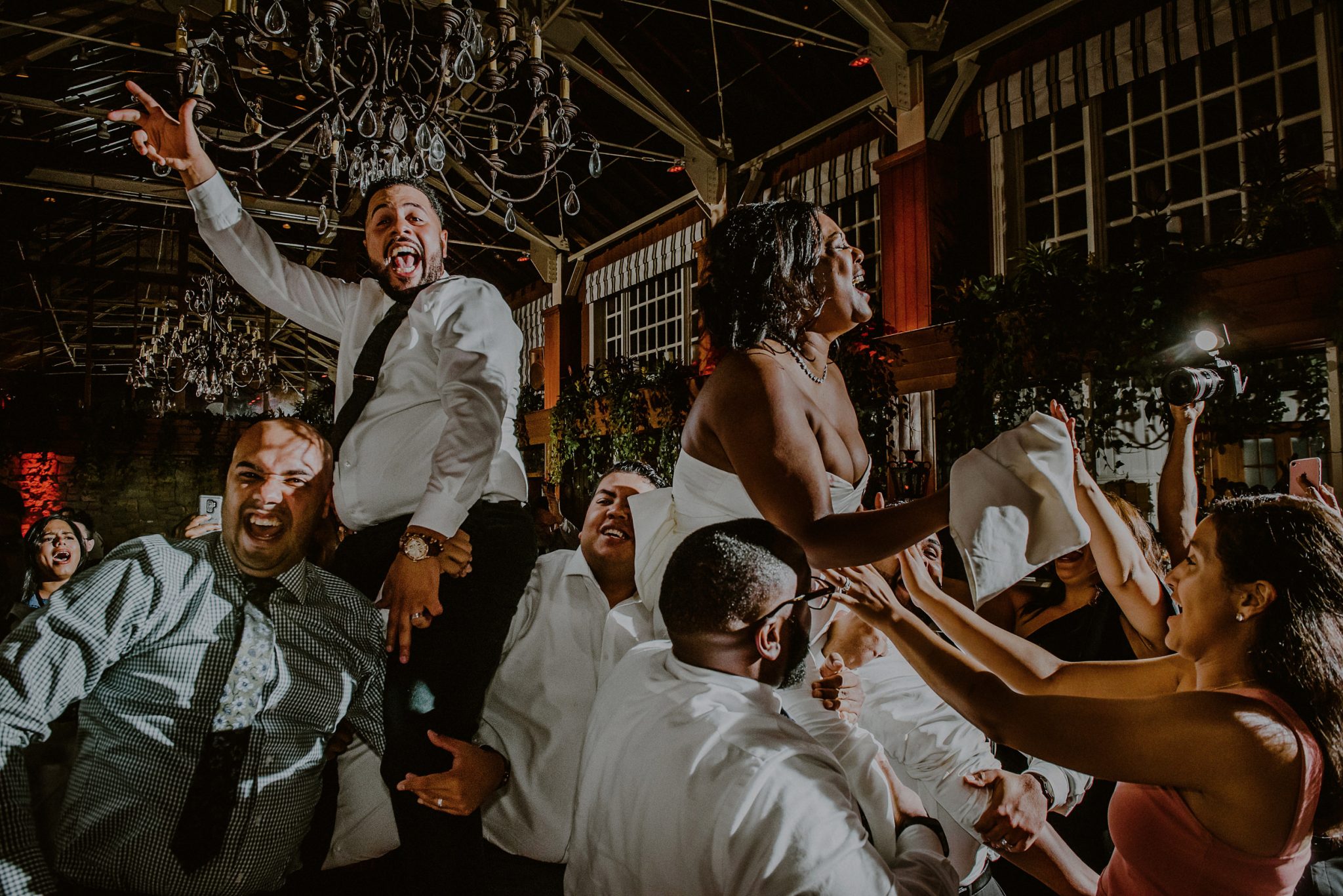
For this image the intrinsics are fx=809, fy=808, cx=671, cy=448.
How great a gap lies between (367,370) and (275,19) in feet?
7.10

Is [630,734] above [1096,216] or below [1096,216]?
below

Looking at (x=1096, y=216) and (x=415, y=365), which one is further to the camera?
(x=1096, y=216)

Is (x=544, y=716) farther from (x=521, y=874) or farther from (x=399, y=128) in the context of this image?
(x=399, y=128)

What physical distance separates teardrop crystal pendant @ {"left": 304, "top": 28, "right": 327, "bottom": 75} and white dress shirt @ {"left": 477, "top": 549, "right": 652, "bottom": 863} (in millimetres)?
2481

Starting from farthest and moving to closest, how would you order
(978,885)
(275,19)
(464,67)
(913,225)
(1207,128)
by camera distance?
(913,225)
(1207,128)
(464,67)
(275,19)
(978,885)

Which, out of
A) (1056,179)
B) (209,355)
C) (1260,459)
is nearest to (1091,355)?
(1056,179)

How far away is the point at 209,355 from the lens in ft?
29.3

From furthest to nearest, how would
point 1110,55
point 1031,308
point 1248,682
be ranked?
point 1110,55 < point 1031,308 < point 1248,682

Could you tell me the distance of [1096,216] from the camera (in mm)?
6480

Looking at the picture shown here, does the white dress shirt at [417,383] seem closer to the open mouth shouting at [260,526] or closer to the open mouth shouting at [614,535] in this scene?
the open mouth shouting at [260,526]

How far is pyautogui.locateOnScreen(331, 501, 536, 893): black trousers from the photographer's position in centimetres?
180

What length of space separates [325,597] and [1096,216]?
260 inches

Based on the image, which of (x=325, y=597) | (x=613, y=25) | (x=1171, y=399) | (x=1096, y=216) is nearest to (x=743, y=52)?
(x=613, y=25)

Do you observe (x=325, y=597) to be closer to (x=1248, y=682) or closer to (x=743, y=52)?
(x=1248, y=682)
